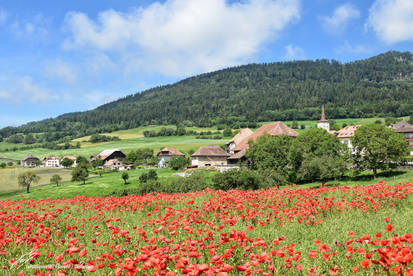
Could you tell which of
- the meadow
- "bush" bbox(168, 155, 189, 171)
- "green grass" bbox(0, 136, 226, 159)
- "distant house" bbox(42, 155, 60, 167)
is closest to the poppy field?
"bush" bbox(168, 155, 189, 171)

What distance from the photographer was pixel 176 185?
28828 millimetres

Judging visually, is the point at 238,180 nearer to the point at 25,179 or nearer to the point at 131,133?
the point at 25,179

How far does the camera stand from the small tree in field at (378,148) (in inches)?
1436

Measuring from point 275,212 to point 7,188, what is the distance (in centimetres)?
7658

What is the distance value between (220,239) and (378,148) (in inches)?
1505

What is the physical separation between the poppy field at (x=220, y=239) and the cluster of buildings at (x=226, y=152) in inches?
1430

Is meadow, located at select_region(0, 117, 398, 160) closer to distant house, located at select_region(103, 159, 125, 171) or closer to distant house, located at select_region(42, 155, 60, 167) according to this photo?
distant house, located at select_region(42, 155, 60, 167)

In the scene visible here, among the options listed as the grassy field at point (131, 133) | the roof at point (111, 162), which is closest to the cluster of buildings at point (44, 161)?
the roof at point (111, 162)

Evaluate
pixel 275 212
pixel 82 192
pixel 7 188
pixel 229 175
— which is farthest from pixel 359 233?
pixel 7 188

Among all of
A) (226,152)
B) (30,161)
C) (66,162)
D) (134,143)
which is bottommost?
(66,162)

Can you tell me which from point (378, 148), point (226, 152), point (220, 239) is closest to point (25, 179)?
point (226, 152)

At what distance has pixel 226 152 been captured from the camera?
8656 centimetres

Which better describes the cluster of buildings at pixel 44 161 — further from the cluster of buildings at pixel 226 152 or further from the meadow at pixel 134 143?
the meadow at pixel 134 143

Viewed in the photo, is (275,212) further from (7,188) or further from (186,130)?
(186,130)
